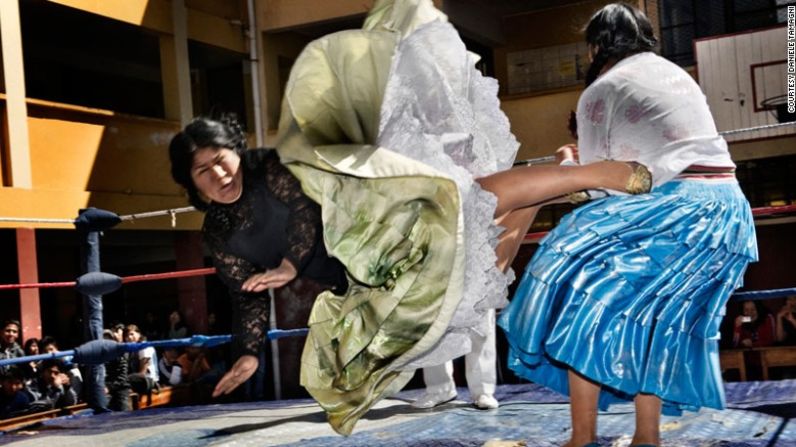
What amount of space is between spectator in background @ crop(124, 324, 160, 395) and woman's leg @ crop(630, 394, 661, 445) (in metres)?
5.16

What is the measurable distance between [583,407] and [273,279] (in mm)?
739

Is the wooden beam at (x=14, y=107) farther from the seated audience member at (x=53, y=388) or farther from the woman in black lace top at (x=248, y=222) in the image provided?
the woman in black lace top at (x=248, y=222)

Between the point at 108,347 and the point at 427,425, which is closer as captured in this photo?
the point at 427,425

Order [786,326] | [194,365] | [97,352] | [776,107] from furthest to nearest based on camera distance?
[776,107] → [194,365] → [786,326] → [97,352]

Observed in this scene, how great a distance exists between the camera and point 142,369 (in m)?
7.46

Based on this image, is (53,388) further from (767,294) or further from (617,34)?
(617,34)

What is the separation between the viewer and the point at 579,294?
80.4 inches

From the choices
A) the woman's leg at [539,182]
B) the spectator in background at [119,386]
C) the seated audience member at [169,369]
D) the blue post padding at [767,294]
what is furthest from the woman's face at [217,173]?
the seated audience member at [169,369]

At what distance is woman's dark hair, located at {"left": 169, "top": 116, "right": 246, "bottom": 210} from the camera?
218 centimetres

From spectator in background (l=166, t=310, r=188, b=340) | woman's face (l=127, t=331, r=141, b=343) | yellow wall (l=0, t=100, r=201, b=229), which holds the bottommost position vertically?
spectator in background (l=166, t=310, r=188, b=340)

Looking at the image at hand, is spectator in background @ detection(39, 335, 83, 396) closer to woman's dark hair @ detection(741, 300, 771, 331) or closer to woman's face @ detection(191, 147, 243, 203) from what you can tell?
woman's dark hair @ detection(741, 300, 771, 331)

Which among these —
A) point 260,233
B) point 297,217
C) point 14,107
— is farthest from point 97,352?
point 14,107

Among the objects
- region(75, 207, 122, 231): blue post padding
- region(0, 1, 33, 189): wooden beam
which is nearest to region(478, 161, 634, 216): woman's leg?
region(75, 207, 122, 231): blue post padding

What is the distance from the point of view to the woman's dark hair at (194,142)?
2184 millimetres
